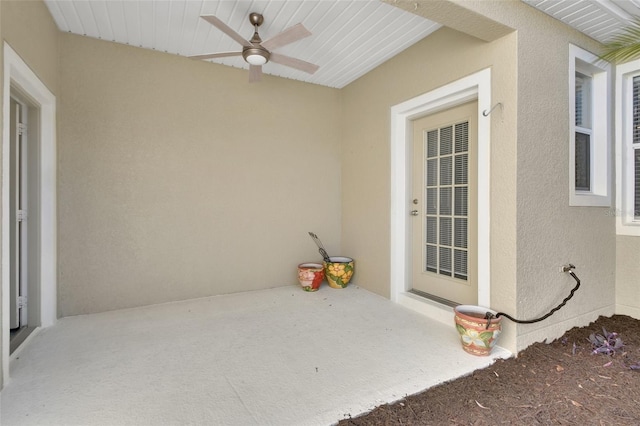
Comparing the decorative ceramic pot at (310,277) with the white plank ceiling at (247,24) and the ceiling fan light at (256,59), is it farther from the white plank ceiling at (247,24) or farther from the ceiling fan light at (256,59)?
the white plank ceiling at (247,24)

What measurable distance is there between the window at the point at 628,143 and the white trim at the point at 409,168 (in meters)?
1.46

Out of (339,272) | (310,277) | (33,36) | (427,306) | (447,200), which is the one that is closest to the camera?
(33,36)

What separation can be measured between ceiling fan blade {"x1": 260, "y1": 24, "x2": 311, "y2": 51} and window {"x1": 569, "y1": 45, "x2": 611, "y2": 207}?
2468 mm

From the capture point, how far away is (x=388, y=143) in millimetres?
3605

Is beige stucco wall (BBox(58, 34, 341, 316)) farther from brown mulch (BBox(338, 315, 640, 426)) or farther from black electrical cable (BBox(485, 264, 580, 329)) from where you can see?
brown mulch (BBox(338, 315, 640, 426))

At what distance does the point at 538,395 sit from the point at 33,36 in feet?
13.9

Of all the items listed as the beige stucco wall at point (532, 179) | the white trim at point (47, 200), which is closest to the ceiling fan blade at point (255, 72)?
the beige stucco wall at point (532, 179)

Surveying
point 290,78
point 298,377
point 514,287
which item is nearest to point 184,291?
point 298,377

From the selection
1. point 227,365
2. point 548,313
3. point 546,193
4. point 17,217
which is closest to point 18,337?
point 17,217

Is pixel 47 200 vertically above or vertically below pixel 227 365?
above

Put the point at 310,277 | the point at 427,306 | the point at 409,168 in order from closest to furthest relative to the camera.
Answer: the point at 427,306 < the point at 409,168 < the point at 310,277

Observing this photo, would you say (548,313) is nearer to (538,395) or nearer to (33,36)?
(538,395)

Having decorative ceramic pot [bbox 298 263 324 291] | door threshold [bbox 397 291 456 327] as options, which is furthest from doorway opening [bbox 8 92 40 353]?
door threshold [bbox 397 291 456 327]

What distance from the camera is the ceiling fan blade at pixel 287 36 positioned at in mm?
2377
